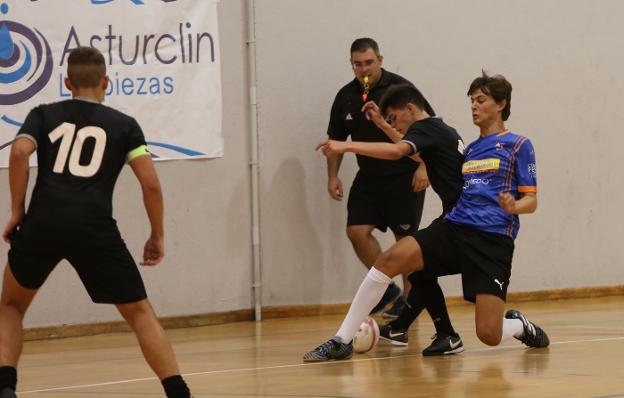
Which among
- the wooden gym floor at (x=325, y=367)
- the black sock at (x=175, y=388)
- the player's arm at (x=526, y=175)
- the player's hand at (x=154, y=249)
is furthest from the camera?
the player's arm at (x=526, y=175)

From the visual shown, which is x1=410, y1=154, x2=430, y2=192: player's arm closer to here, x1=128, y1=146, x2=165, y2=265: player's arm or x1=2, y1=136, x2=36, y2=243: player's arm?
x1=128, y1=146, x2=165, y2=265: player's arm

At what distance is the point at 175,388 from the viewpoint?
4.66m

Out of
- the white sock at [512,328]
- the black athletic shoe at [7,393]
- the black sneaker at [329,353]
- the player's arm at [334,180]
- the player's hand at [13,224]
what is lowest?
the black sneaker at [329,353]

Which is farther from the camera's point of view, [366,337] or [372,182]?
[372,182]

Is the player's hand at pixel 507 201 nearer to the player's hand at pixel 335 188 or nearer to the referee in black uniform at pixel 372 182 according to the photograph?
the referee in black uniform at pixel 372 182

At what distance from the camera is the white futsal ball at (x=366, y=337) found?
6.83m

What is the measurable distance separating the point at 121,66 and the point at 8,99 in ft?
2.98

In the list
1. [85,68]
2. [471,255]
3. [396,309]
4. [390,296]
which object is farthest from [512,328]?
[85,68]

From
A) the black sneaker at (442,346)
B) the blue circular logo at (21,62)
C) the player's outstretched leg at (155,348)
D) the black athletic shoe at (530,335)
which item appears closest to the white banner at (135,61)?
the blue circular logo at (21,62)

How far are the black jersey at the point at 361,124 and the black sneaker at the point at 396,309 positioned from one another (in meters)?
0.98

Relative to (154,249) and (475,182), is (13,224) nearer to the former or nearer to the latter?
(154,249)

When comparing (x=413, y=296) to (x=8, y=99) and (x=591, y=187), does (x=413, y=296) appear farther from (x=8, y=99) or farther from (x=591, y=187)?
(x=591, y=187)

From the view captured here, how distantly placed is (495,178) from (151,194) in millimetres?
2362

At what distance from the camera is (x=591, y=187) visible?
1127 centimetres
